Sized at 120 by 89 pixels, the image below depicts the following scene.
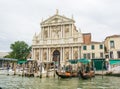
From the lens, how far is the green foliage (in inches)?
2492

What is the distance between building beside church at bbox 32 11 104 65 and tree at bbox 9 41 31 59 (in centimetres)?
1382

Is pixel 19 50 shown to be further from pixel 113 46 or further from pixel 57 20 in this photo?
pixel 113 46

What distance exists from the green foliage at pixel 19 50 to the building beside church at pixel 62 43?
13.8m

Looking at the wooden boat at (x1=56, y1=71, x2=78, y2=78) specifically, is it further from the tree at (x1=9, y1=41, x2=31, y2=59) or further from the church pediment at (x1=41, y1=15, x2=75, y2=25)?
the tree at (x1=9, y1=41, x2=31, y2=59)

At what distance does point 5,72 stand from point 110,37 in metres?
20.6

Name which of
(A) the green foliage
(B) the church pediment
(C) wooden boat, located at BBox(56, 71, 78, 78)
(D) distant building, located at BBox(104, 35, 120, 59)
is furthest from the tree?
(C) wooden boat, located at BBox(56, 71, 78, 78)

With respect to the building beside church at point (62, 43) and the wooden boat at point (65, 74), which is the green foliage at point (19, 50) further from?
the wooden boat at point (65, 74)

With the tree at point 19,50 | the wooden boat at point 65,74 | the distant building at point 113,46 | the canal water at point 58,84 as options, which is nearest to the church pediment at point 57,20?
the distant building at point 113,46

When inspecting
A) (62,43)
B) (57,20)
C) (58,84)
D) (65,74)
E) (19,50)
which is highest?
(57,20)

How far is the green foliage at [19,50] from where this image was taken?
63294mm

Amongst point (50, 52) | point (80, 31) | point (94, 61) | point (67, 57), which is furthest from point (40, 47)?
point (94, 61)

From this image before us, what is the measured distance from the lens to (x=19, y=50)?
64.2 m

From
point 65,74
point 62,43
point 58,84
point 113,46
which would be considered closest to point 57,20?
point 62,43

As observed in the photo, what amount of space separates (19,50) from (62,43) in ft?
68.4
